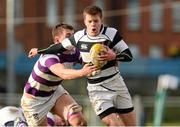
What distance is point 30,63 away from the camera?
1613 inches

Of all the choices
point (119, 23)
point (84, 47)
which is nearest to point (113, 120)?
point (84, 47)

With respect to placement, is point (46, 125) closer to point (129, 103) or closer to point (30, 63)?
point (129, 103)

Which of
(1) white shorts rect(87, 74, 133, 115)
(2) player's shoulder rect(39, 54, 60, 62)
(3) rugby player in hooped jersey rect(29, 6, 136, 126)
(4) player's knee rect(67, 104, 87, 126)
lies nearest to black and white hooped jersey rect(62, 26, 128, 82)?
(3) rugby player in hooped jersey rect(29, 6, 136, 126)

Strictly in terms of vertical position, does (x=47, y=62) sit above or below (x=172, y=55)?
above

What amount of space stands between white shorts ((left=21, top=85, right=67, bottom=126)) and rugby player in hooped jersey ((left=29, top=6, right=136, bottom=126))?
0.85 meters

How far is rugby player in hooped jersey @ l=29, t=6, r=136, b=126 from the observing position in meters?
10.3

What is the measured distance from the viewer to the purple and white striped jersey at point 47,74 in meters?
10.9

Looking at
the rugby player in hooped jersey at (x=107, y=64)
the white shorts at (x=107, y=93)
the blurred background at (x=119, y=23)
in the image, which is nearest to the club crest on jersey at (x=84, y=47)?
the rugby player in hooped jersey at (x=107, y=64)

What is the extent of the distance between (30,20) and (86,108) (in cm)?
3310

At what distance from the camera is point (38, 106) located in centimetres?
1148

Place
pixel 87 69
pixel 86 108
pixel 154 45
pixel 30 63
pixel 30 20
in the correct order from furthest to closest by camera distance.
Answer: pixel 154 45, pixel 30 20, pixel 30 63, pixel 86 108, pixel 87 69

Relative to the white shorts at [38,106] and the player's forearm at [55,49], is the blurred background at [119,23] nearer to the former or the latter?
the white shorts at [38,106]

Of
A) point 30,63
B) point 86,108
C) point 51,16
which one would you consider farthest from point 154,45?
point 86,108

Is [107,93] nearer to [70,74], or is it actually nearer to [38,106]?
[70,74]
